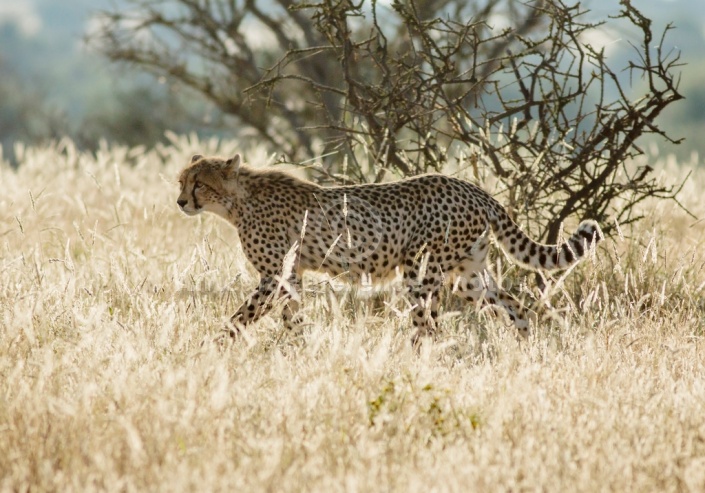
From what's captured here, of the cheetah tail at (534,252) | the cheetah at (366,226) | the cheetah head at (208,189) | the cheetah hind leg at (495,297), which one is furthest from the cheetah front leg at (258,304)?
the cheetah tail at (534,252)

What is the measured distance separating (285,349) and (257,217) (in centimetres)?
79

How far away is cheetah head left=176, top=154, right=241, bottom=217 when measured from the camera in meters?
4.79

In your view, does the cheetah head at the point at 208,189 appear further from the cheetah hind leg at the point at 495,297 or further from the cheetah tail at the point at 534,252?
the cheetah tail at the point at 534,252

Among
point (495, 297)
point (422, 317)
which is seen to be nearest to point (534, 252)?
point (495, 297)

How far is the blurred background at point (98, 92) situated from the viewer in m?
11.6

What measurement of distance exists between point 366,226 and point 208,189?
0.77 m

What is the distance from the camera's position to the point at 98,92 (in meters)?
88.2

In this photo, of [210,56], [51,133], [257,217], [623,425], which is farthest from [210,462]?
[51,133]

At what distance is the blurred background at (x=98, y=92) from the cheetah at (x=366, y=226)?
105cm

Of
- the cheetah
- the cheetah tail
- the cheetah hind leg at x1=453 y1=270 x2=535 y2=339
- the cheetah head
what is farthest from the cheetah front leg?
the cheetah tail

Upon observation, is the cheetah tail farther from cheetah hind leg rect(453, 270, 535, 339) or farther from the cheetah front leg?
the cheetah front leg

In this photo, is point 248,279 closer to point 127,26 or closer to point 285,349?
point 285,349

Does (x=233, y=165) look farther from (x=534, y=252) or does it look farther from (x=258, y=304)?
(x=534, y=252)

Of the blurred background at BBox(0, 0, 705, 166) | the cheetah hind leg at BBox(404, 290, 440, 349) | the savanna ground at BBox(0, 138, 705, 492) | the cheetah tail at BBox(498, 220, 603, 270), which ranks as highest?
the blurred background at BBox(0, 0, 705, 166)
